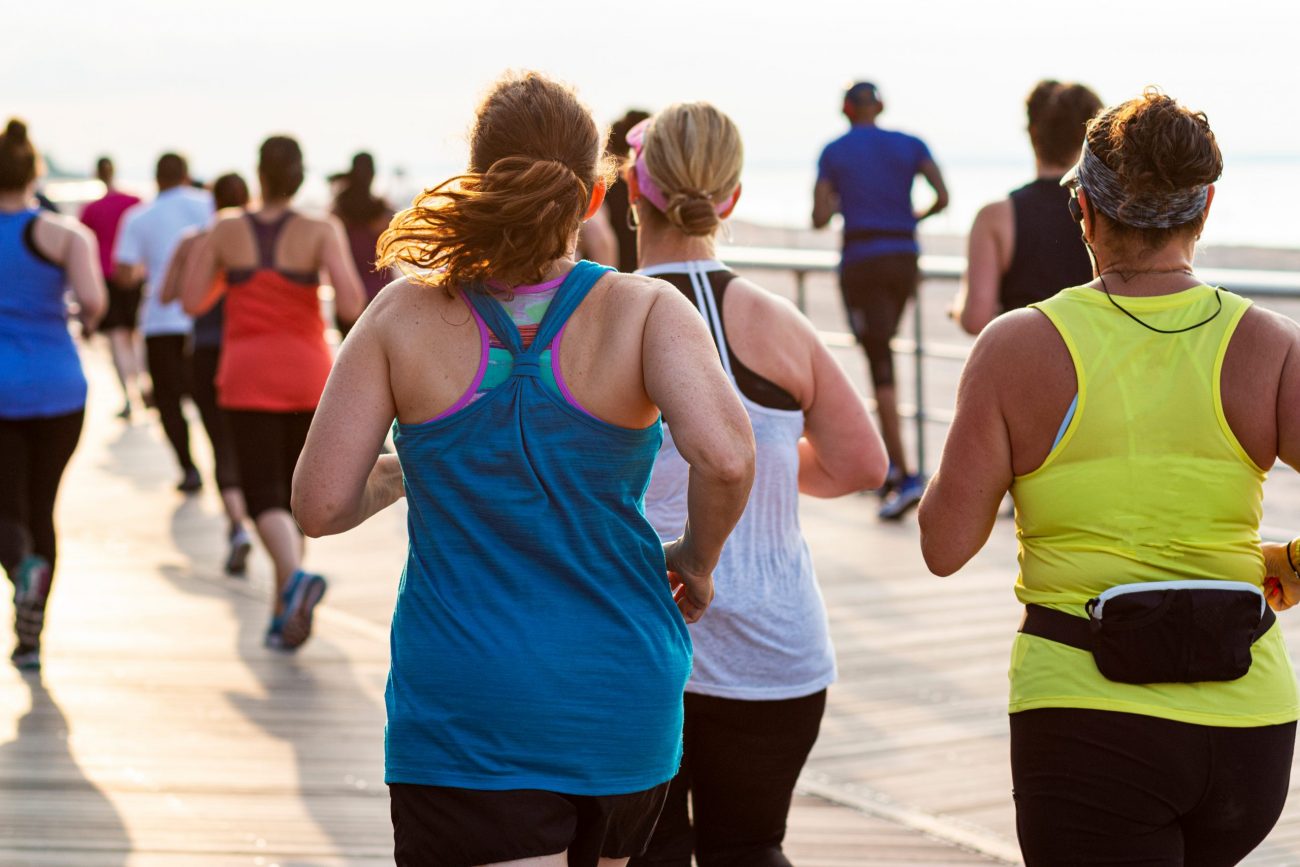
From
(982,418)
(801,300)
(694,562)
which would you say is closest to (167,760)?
(694,562)

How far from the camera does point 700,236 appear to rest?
119 inches

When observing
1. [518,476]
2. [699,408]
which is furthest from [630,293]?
[518,476]

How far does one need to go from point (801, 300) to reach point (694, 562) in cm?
761

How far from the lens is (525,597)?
7.48 ft

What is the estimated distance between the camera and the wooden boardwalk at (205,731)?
432 centimetres

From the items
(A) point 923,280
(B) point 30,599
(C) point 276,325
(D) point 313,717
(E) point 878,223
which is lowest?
(D) point 313,717

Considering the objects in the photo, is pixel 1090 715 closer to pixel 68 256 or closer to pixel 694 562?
pixel 694 562

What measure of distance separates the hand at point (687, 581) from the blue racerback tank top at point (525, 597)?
0.56 ft

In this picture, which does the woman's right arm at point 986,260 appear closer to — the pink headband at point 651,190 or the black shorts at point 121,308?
the pink headband at point 651,190

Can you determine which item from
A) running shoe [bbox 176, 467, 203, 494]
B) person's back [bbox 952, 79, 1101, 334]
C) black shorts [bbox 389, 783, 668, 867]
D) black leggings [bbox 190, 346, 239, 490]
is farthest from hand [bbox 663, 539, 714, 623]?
running shoe [bbox 176, 467, 203, 494]

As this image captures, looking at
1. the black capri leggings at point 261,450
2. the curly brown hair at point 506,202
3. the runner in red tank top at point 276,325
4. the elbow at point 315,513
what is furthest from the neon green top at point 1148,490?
the black capri leggings at point 261,450

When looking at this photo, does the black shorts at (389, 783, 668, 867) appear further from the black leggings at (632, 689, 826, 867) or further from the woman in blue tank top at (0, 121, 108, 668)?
the woman in blue tank top at (0, 121, 108, 668)

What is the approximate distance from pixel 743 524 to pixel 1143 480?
2.90 feet

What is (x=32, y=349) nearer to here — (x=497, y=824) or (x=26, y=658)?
(x=26, y=658)
